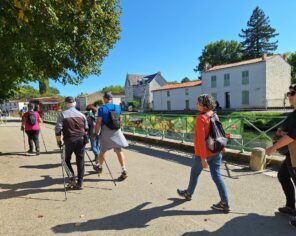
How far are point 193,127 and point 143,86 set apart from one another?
6470 centimetres

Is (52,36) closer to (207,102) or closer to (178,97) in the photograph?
(207,102)

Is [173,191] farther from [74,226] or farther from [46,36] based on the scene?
[46,36]

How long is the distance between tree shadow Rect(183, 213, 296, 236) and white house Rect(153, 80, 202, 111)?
4950 centimetres

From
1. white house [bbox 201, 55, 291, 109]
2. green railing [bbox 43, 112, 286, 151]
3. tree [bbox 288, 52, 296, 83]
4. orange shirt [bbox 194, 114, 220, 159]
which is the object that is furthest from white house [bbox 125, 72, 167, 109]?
orange shirt [bbox 194, 114, 220, 159]

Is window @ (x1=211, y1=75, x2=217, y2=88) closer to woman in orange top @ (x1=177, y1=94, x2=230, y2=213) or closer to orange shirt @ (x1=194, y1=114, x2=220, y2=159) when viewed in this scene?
woman in orange top @ (x1=177, y1=94, x2=230, y2=213)

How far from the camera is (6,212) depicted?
4.78 meters

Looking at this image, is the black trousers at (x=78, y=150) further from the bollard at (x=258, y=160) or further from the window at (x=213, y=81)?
the window at (x=213, y=81)

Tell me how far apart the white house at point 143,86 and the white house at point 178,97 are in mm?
7299

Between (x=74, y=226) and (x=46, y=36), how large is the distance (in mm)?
4579

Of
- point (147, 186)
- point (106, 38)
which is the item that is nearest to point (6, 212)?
point (147, 186)

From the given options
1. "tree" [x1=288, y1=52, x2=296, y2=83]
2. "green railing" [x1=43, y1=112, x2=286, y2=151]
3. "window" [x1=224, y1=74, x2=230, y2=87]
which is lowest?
"green railing" [x1=43, y1=112, x2=286, y2=151]

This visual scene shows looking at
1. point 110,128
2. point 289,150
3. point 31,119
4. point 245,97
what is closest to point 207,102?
point 289,150

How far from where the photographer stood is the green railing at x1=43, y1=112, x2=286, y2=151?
8.24 m

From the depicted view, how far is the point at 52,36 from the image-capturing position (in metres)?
6.95
